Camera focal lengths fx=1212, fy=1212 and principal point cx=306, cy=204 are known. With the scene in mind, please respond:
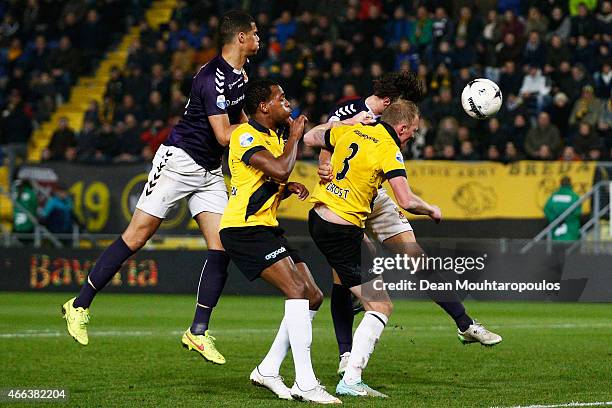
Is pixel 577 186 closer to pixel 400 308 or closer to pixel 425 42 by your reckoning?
pixel 400 308

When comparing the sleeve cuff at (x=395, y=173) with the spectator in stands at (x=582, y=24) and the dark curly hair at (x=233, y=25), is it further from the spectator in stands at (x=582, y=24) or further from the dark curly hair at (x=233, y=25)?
the spectator in stands at (x=582, y=24)

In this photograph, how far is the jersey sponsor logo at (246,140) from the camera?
27.0 feet

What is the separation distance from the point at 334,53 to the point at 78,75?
717 cm

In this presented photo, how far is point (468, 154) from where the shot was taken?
64.4 feet

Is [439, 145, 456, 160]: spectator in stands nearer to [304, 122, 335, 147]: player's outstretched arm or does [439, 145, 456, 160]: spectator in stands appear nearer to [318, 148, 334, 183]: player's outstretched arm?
[304, 122, 335, 147]: player's outstretched arm

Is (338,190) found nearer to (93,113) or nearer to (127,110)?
(127,110)

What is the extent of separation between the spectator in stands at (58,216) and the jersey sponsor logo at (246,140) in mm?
12442

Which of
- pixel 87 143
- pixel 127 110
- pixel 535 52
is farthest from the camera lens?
pixel 127 110

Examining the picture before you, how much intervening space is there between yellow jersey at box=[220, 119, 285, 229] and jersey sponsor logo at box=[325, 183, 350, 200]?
44cm

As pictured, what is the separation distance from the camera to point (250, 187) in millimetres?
8227

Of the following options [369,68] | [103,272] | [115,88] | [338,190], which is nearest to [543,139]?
[369,68]

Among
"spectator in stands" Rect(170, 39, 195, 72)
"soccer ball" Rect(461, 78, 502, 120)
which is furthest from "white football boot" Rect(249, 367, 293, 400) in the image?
"spectator in stands" Rect(170, 39, 195, 72)

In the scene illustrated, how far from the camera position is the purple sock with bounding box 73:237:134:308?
9.58 meters

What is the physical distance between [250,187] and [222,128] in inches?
48.6
